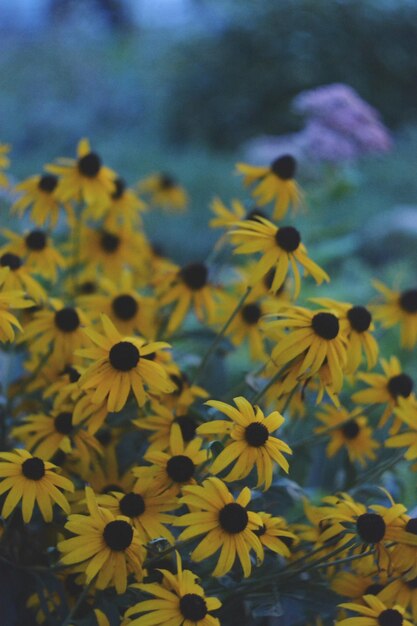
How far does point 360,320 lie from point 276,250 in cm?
17

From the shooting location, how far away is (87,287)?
1.96m

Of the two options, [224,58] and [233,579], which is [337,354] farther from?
[224,58]

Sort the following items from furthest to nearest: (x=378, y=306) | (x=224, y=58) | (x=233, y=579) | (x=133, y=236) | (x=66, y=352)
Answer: (x=224, y=58) → (x=133, y=236) → (x=378, y=306) → (x=66, y=352) → (x=233, y=579)

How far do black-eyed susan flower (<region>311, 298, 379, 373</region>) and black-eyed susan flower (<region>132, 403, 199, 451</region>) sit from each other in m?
0.26

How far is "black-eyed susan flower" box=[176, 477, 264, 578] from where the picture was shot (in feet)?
3.70

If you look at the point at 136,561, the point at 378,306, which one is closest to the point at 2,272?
the point at 136,561

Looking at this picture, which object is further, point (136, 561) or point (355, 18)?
point (355, 18)

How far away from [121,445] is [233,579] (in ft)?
1.06

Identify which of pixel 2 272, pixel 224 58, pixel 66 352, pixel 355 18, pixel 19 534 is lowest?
pixel 224 58

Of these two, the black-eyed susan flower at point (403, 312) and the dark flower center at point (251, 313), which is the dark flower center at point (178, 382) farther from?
the black-eyed susan flower at point (403, 312)

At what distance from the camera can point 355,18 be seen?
8.05 m

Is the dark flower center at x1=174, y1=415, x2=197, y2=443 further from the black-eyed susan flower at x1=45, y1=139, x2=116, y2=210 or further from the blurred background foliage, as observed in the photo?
the blurred background foliage

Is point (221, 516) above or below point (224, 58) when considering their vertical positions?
above

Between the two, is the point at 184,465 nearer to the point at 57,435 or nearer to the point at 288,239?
the point at 57,435
